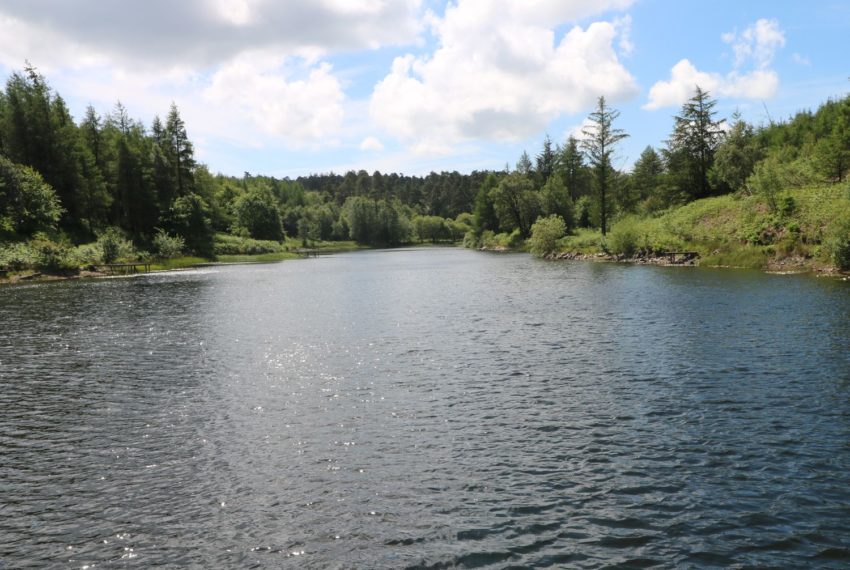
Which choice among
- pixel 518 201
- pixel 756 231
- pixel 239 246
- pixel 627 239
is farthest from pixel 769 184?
pixel 239 246

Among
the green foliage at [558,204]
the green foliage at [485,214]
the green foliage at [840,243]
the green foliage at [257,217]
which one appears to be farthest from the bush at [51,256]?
the green foliage at [485,214]

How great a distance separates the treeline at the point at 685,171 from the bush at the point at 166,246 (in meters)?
77.7

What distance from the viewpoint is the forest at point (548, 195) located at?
6862 cm

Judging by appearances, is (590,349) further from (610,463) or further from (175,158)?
(175,158)

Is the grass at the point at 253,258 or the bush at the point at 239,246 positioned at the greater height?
the bush at the point at 239,246

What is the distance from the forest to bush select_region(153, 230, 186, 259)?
319mm

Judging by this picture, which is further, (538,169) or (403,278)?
(538,169)

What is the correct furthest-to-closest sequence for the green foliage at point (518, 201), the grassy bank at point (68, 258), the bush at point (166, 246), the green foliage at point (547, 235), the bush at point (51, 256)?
the green foliage at point (518, 201), the bush at point (166, 246), the green foliage at point (547, 235), the bush at point (51, 256), the grassy bank at point (68, 258)

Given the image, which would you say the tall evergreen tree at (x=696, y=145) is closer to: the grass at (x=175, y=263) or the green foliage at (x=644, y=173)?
the green foliage at (x=644, y=173)

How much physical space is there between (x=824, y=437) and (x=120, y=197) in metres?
135

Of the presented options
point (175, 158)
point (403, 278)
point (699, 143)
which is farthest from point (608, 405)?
point (175, 158)

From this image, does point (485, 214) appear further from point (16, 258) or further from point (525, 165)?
point (16, 258)

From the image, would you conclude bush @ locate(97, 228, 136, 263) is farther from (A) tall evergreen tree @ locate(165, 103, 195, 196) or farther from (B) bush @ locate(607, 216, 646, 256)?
(B) bush @ locate(607, 216, 646, 256)

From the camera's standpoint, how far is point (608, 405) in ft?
65.6
